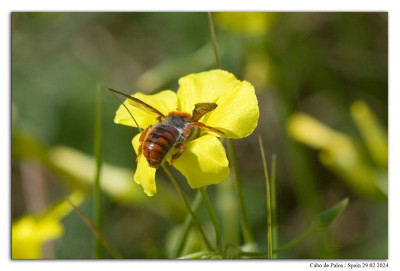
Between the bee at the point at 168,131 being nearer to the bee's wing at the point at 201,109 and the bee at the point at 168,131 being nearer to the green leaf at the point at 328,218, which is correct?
the bee's wing at the point at 201,109

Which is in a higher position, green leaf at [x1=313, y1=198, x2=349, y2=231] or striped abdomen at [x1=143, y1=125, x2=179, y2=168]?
striped abdomen at [x1=143, y1=125, x2=179, y2=168]

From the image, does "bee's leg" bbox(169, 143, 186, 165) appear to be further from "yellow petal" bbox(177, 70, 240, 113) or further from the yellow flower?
"yellow petal" bbox(177, 70, 240, 113)

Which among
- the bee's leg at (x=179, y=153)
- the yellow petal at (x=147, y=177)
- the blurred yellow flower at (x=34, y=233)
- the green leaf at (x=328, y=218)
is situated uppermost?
the bee's leg at (x=179, y=153)

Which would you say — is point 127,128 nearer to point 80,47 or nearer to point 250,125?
point 80,47

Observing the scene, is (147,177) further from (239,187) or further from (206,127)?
(239,187)

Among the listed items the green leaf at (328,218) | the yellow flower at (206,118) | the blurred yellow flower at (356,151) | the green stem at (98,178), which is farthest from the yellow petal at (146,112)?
the blurred yellow flower at (356,151)

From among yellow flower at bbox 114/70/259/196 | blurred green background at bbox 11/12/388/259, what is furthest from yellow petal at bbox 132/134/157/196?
blurred green background at bbox 11/12/388/259

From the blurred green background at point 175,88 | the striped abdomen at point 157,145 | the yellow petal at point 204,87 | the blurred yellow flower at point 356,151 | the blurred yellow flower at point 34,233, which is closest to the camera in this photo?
the striped abdomen at point 157,145
